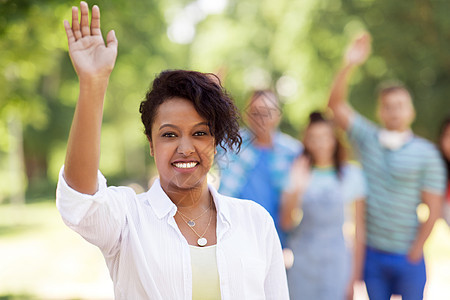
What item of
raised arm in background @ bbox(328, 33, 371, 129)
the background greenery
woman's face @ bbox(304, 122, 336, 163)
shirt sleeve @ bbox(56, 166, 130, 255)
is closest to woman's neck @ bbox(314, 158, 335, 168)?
woman's face @ bbox(304, 122, 336, 163)

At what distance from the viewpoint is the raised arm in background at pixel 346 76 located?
4.63 metres

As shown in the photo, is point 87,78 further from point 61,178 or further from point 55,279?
point 55,279

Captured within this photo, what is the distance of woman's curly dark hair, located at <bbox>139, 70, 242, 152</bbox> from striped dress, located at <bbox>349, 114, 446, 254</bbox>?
9.27ft

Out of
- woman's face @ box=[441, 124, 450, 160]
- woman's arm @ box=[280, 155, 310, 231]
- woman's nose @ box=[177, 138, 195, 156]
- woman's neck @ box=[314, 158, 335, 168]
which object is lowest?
woman's arm @ box=[280, 155, 310, 231]

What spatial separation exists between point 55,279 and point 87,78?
7879 millimetres

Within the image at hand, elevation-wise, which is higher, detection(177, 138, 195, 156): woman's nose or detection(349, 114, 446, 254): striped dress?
detection(177, 138, 195, 156): woman's nose

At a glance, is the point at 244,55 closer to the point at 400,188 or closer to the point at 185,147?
the point at 400,188

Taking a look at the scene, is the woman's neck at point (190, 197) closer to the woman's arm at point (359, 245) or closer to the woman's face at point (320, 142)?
the woman's face at point (320, 142)

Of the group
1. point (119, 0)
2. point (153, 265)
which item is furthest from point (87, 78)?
point (119, 0)

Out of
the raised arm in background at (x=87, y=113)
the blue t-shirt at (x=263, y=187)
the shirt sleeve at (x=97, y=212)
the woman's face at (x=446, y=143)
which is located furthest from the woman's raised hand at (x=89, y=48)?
the woman's face at (x=446, y=143)

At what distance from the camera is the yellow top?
6.04 feet

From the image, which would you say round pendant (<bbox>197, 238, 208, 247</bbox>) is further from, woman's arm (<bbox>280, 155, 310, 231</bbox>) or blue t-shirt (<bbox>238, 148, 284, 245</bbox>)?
woman's arm (<bbox>280, 155, 310, 231</bbox>)

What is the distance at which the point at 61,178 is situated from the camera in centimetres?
162

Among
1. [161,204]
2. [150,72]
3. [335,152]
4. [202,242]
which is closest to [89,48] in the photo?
[161,204]
